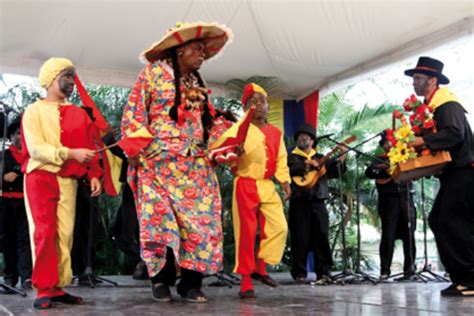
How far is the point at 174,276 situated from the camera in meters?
4.59

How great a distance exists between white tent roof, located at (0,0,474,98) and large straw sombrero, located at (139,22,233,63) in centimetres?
252

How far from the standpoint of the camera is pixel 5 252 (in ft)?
21.6

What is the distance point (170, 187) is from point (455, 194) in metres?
2.35

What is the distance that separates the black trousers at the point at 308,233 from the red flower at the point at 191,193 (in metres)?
3.38

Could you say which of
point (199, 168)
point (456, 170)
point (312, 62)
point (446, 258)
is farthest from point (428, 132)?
point (312, 62)

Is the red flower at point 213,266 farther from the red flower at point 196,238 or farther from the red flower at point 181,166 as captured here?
the red flower at point 181,166

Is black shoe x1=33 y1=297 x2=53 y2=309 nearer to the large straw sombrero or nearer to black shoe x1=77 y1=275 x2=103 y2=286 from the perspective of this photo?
the large straw sombrero

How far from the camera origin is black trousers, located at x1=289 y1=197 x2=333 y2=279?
7.58m

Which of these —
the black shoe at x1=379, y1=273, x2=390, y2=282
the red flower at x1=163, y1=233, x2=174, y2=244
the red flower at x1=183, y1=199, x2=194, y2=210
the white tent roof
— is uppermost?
the white tent roof

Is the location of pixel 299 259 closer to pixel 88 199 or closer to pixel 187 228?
pixel 88 199

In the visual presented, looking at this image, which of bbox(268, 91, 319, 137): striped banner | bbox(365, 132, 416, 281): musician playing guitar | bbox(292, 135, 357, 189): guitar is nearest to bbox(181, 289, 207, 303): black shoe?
bbox(292, 135, 357, 189): guitar

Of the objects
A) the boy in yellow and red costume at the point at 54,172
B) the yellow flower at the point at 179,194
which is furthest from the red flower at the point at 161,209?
the boy in yellow and red costume at the point at 54,172

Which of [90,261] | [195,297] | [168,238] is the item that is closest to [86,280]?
[90,261]

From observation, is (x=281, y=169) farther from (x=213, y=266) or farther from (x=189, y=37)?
(x=189, y=37)
